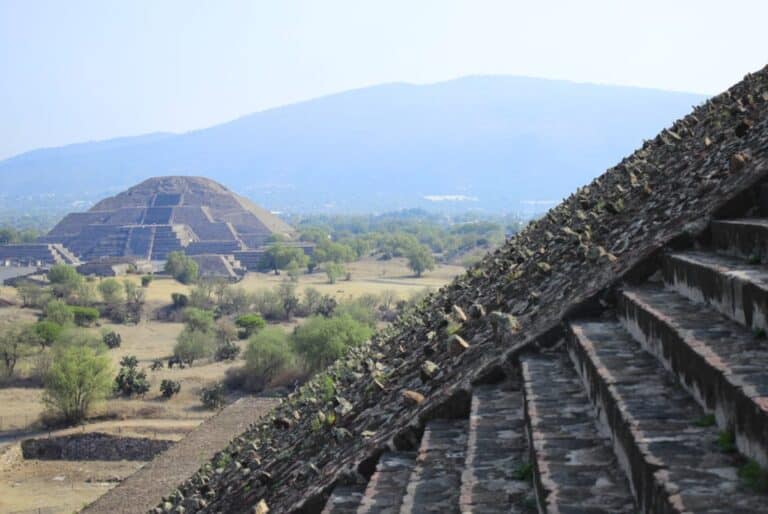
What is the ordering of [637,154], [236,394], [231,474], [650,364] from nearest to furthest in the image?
[650,364] < [231,474] < [637,154] < [236,394]

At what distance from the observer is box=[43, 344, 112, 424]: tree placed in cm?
A: 3238

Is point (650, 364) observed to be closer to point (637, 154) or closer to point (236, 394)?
point (637, 154)

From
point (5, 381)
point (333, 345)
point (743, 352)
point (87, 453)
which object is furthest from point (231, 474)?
point (5, 381)

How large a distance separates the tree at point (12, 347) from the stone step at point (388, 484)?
38.7m

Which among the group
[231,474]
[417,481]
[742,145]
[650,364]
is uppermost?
[742,145]

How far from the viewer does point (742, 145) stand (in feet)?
23.3

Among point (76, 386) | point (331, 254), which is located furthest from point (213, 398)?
point (331, 254)

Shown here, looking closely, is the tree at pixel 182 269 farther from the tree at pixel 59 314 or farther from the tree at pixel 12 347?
the tree at pixel 12 347

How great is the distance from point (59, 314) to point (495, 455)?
5073 centimetres

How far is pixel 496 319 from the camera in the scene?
6.43 metres

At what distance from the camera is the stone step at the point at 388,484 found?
424 cm

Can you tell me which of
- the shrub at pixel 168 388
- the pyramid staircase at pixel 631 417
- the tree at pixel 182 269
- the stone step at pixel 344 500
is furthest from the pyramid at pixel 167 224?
the pyramid staircase at pixel 631 417

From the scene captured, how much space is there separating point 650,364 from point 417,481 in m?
1.10

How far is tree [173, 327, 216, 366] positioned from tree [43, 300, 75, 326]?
30.3ft
